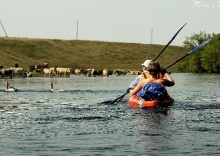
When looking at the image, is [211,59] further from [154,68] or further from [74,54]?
[154,68]

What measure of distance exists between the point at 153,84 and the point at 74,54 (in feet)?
501

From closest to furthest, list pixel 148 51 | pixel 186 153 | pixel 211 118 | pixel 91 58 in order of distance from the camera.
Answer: pixel 186 153 → pixel 211 118 → pixel 91 58 → pixel 148 51

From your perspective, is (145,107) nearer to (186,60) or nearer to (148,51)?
(186,60)

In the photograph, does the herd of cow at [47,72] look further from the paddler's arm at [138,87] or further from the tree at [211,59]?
the paddler's arm at [138,87]

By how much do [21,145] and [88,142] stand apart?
1874mm

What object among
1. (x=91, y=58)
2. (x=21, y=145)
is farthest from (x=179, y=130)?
(x=91, y=58)

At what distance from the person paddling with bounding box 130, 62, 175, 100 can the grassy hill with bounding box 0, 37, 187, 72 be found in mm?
119134

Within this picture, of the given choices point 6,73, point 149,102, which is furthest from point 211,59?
point 149,102

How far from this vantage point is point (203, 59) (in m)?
151

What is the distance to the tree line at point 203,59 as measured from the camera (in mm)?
150750

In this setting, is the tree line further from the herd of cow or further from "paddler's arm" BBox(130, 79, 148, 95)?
"paddler's arm" BBox(130, 79, 148, 95)

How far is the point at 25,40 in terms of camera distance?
184 meters

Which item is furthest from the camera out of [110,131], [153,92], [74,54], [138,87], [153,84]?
[74,54]

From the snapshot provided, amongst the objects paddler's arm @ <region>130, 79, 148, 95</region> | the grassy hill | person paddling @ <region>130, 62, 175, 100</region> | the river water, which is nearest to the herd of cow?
the grassy hill
